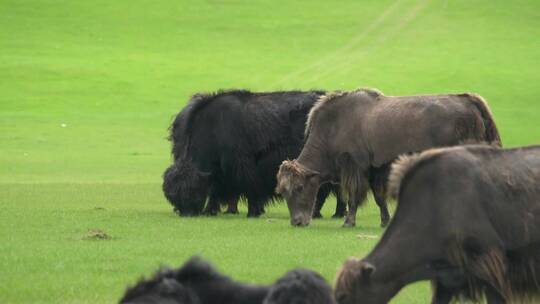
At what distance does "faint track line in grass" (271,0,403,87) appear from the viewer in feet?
180

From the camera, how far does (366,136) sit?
683 inches

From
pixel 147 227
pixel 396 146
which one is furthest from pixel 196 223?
pixel 396 146

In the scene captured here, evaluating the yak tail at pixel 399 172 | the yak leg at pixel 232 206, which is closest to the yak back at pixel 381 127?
the yak leg at pixel 232 206

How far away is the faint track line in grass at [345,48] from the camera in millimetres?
54938

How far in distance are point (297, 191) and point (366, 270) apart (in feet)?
28.5

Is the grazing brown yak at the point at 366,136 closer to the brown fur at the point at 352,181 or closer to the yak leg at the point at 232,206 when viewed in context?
the brown fur at the point at 352,181

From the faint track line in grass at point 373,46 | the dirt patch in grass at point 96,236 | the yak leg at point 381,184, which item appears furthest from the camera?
the faint track line in grass at point 373,46

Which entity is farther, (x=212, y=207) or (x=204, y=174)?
(x=212, y=207)

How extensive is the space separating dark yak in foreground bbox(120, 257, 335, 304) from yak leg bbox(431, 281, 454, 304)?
185cm

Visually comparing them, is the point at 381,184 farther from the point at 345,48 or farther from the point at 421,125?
the point at 345,48

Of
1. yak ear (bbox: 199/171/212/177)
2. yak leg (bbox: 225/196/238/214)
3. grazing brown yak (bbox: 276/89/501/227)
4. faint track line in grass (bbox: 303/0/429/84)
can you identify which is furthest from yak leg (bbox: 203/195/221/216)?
faint track line in grass (bbox: 303/0/429/84)

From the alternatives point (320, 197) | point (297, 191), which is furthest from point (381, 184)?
point (320, 197)

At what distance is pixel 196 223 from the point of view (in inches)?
704

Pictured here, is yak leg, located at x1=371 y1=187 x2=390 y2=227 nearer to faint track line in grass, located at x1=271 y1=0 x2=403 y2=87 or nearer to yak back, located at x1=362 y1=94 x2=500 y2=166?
yak back, located at x1=362 y1=94 x2=500 y2=166
